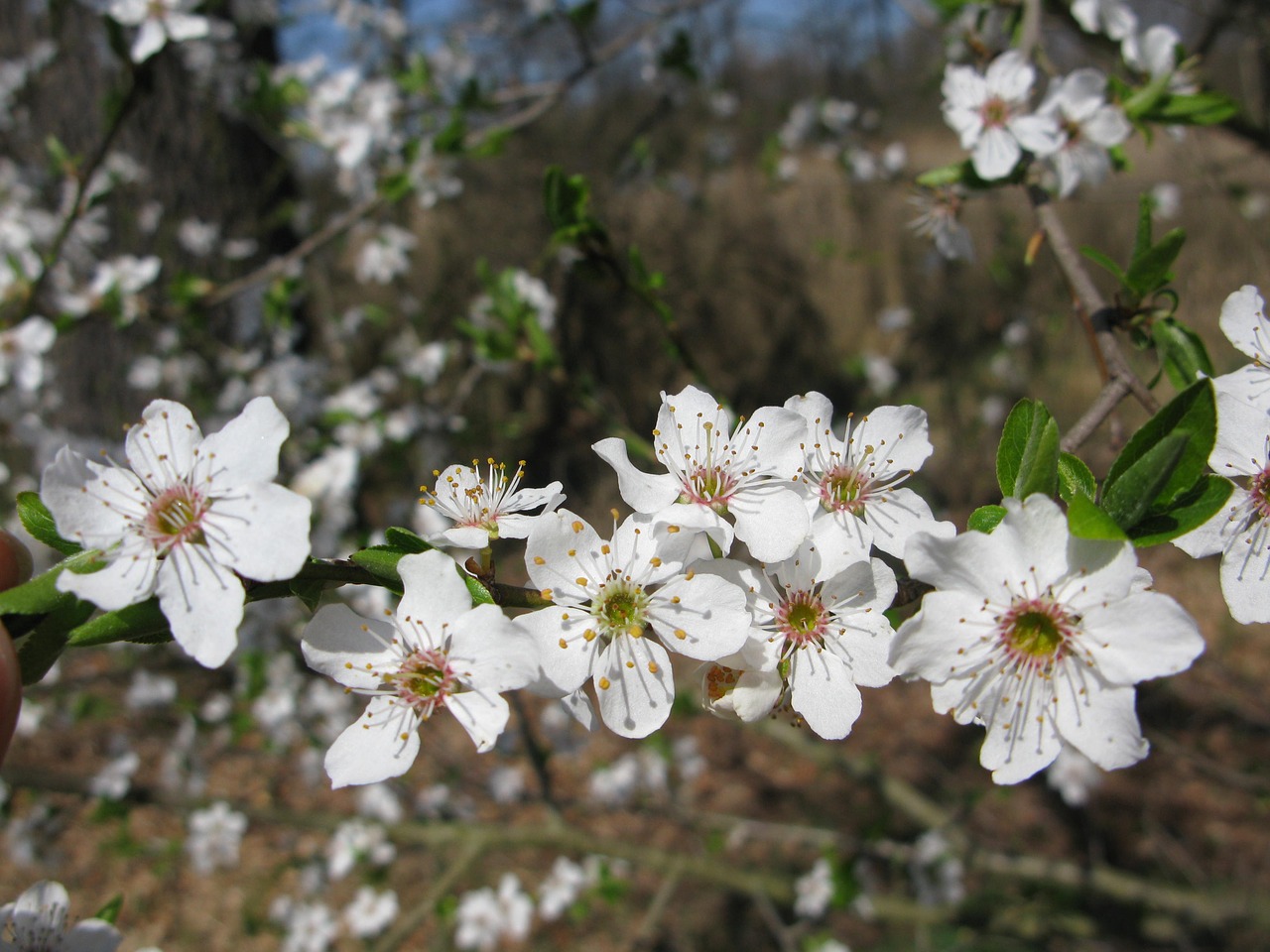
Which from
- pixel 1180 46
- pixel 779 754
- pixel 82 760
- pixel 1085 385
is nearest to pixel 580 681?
pixel 1180 46

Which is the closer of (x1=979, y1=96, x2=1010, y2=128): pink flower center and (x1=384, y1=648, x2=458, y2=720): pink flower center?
(x1=384, y1=648, x2=458, y2=720): pink flower center

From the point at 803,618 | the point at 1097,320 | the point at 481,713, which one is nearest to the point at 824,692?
the point at 803,618

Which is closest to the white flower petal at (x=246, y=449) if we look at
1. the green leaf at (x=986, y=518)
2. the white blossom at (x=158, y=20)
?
the green leaf at (x=986, y=518)

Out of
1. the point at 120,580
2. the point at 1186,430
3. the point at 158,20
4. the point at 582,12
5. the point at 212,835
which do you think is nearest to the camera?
the point at 1186,430

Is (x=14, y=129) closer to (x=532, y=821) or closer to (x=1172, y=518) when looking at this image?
(x=532, y=821)

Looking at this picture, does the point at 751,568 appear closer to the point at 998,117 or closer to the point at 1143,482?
the point at 1143,482

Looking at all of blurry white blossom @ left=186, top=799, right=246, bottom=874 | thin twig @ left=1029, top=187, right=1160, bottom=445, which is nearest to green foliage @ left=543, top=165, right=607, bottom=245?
thin twig @ left=1029, top=187, right=1160, bottom=445

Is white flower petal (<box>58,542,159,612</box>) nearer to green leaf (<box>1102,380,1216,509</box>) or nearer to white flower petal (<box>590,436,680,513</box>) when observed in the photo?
white flower petal (<box>590,436,680,513</box>)
